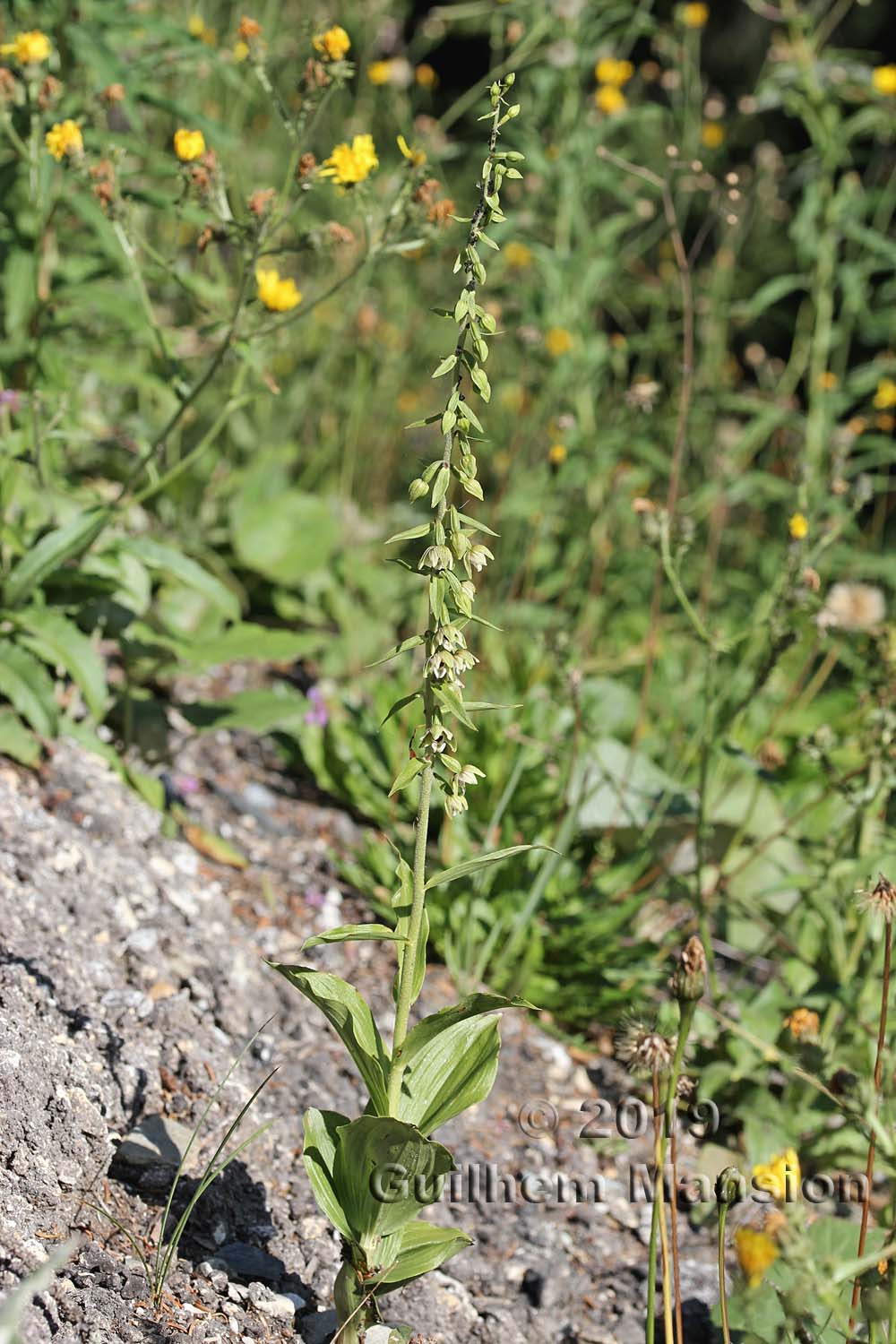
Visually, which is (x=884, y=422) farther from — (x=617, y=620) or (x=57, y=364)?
(x=57, y=364)

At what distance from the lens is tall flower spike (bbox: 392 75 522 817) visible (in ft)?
3.97

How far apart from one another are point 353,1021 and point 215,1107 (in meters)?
0.49

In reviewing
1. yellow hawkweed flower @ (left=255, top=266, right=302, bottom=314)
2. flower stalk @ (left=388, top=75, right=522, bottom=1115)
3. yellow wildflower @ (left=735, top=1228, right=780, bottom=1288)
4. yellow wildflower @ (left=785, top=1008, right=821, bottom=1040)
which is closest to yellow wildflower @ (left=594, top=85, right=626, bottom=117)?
yellow hawkweed flower @ (left=255, top=266, right=302, bottom=314)

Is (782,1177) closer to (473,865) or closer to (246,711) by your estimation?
(473,865)

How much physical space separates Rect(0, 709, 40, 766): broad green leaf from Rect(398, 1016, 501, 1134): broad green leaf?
0.96m

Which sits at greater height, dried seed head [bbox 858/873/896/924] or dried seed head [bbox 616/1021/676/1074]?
dried seed head [bbox 858/873/896/924]

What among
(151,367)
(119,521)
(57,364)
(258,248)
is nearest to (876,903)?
(258,248)

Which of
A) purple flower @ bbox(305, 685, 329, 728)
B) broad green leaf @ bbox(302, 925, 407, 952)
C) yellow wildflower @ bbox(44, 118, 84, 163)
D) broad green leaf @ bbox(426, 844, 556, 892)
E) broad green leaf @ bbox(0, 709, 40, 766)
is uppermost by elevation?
yellow wildflower @ bbox(44, 118, 84, 163)

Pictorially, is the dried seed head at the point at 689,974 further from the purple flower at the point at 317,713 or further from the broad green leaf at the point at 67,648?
the purple flower at the point at 317,713

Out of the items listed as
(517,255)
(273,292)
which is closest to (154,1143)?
(273,292)

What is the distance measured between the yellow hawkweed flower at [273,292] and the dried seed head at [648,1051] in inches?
51.0

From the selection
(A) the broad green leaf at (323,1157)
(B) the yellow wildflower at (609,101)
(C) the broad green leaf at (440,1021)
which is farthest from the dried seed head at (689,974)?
(B) the yellow wildflower at (609,101)

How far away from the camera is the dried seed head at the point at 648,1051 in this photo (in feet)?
4.50

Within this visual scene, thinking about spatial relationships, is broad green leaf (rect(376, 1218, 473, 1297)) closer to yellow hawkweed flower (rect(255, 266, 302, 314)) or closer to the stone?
the stone
